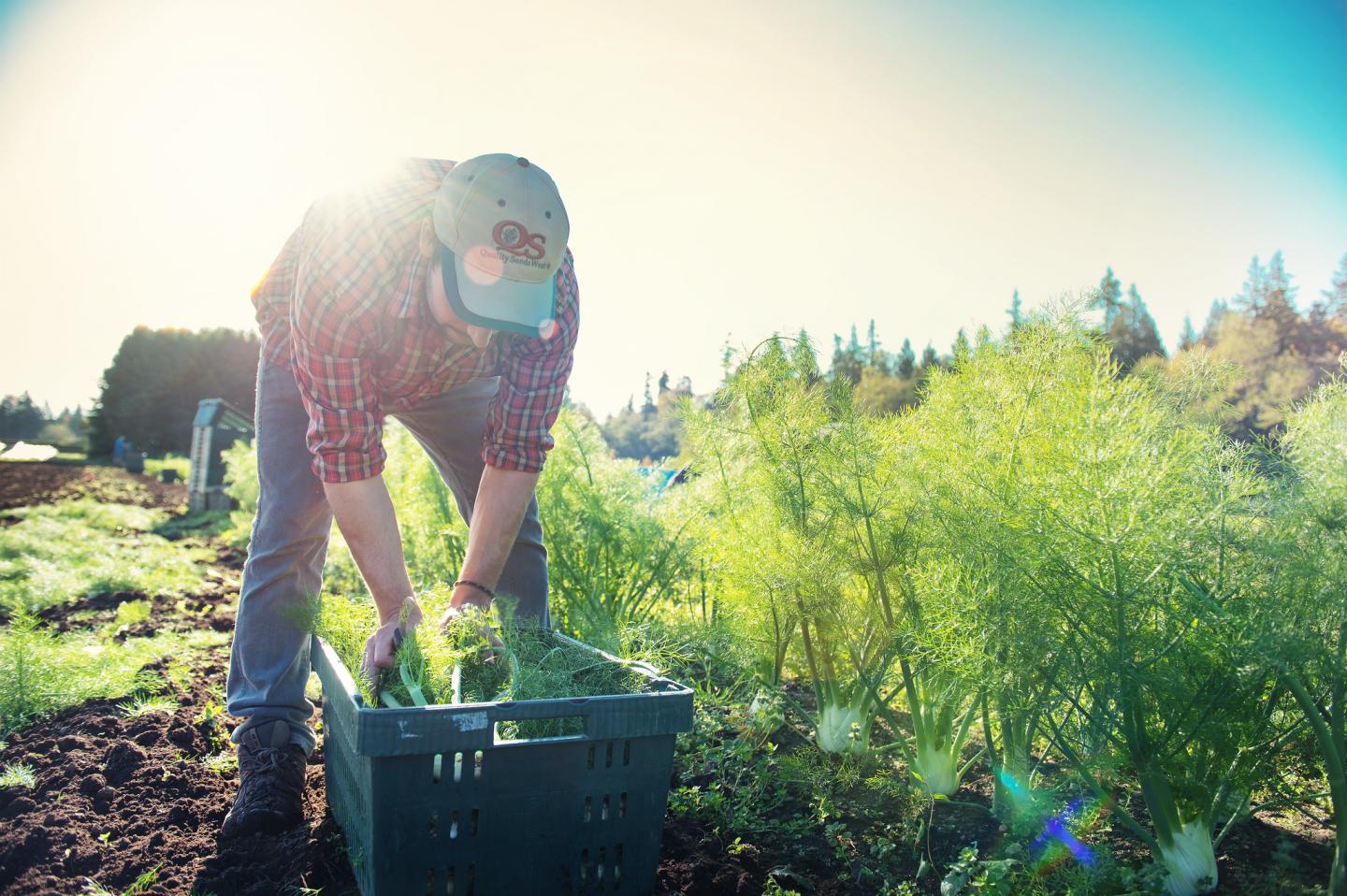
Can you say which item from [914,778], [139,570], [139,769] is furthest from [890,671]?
[139,570]

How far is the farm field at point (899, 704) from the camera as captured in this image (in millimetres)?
1657

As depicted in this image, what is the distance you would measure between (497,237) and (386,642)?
935 millimetres

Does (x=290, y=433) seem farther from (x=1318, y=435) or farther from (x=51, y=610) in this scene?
(x=51, y=610)

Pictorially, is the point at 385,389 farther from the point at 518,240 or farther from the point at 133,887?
the point at 133,887

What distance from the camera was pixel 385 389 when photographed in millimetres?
2279

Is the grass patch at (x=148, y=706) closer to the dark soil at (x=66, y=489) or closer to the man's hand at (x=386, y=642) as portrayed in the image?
the man's hand at (x=386, y=642)

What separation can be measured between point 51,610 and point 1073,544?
17.3 ft

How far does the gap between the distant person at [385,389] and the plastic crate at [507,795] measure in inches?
14.2

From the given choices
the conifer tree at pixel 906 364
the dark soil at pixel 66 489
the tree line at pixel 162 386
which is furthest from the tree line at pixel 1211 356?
the tree line at pixel 162 386

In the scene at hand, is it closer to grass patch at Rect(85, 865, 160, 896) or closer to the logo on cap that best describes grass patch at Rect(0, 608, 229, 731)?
grass patch at Rect(85, 865, 160, 896)

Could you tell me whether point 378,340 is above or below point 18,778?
above

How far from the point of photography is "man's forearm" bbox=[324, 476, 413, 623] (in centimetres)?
195

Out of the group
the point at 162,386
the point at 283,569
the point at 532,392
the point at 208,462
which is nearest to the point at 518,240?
the point at 532,392

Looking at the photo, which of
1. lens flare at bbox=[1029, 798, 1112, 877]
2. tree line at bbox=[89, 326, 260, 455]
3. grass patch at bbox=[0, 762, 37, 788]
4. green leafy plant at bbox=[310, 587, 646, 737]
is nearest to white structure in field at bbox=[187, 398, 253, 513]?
grass patch at bbox=[0, 762, 37, 788]
